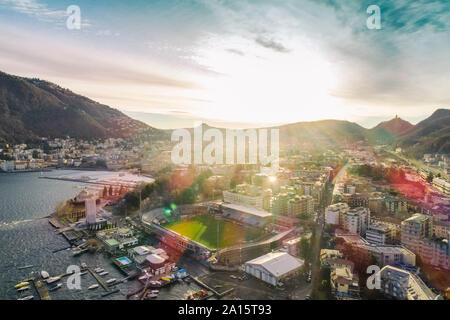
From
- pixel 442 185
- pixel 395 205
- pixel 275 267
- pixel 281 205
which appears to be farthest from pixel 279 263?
pixel 442 185

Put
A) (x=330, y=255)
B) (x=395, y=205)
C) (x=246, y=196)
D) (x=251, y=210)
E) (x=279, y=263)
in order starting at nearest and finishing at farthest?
(x=279, y=263)
(x=330, y=255)
(x=395, y=205)
(x=251, y=210)
(x=246, y=196)

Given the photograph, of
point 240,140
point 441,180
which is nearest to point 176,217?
point 441,180

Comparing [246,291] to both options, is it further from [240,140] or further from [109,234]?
[240,140]

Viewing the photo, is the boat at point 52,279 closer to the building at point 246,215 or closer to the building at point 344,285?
the building at point 246,215

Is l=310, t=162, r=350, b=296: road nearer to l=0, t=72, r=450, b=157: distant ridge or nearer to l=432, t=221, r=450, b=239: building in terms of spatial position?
l=432, t=221, r=450, b=239: building

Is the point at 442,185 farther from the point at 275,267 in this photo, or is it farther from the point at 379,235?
the point at 275,267

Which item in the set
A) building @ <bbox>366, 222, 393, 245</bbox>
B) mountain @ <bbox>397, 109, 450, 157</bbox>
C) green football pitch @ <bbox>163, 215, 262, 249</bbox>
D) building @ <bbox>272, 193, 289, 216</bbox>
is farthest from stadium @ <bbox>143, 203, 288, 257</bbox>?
mountain @ <bbox>397, 109, 450, 157</bbox>
